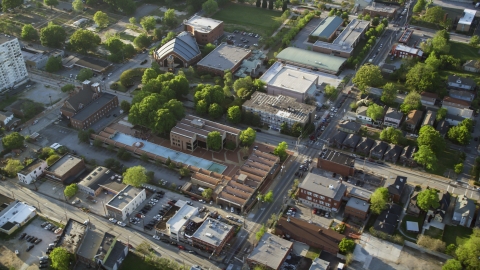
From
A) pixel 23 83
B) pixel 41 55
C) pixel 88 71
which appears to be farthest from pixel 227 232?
pixel 41 55

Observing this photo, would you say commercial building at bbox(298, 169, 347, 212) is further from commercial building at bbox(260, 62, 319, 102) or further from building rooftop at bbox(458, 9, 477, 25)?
building rooftop at bbox(458, 9, 477, 25)

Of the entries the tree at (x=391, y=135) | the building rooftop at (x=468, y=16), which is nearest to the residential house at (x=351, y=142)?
the tree at (x=391, y=135)

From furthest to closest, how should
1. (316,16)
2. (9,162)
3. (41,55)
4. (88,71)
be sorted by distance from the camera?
(316,16) < (41,55) < (88,71) < (9,162)

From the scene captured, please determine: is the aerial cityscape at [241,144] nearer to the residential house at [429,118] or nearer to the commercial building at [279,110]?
the commercial building at [279,110]

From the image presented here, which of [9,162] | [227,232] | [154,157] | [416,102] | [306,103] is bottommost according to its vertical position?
[9,162]

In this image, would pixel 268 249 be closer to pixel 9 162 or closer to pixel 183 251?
pixel 183 251

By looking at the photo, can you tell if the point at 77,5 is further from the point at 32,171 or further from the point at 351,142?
the point at 351,142

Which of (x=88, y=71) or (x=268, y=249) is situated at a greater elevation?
(x=88, y=71)
